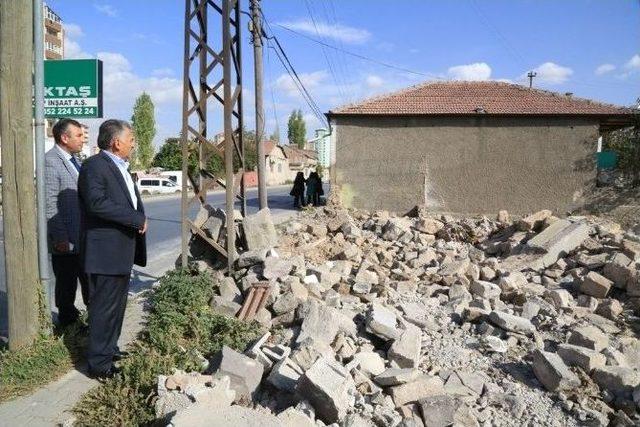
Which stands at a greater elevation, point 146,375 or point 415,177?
point 415,177

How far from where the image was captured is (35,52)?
394cm

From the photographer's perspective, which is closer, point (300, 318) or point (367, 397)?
point (367, 397)

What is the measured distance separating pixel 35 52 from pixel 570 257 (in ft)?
28.1

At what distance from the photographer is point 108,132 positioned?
Answer: 12.1ft

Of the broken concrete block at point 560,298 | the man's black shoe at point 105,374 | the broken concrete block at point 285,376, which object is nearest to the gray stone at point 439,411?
the broken concrete block at point 285,376

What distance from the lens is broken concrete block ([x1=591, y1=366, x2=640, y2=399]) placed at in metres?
3.84

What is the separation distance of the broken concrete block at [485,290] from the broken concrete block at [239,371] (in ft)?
12.5

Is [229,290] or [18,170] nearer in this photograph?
[18,170]

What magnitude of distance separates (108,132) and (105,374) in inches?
72.2

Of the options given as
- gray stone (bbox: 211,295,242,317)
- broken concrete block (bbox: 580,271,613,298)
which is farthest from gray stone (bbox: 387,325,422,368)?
broken concrete block (bbox: 580,271,613,298)

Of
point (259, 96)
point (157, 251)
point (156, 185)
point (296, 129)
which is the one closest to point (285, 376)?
point (157, 251)

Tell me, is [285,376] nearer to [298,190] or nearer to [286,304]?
[286,304]

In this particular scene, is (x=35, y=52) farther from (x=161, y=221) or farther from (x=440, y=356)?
(x=161, y=221)

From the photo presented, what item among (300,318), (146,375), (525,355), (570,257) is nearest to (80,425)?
(146,375)
